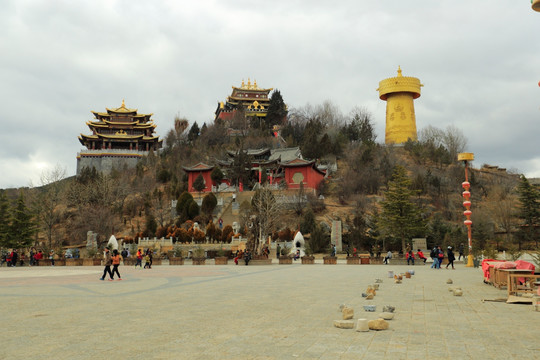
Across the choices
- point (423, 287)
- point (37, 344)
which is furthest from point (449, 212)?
point (37, 344)

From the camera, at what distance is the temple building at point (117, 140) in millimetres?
72562

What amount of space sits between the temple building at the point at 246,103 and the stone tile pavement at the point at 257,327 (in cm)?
6777

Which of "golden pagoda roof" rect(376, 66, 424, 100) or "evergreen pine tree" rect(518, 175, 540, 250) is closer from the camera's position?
"evergreen pine tree" rect(518, 175, 540, 250)

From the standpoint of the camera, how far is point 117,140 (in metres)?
74.1

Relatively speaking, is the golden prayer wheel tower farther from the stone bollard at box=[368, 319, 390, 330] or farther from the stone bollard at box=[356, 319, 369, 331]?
the stone bollard at box=[356, 319, 369, 331]

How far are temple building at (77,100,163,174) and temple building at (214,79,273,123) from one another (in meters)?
13.2

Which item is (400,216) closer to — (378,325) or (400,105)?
(378,325)

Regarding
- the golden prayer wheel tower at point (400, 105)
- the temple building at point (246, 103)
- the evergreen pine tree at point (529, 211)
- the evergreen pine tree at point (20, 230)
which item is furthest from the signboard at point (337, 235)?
the temple building at point (246, 103)

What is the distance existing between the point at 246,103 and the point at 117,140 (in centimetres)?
2360

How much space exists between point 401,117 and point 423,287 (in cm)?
5795

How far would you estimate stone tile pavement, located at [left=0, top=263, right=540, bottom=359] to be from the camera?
4859 millimetres

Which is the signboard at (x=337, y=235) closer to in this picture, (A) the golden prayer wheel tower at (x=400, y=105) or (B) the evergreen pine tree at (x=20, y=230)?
(B) the evergreen pine tree at (x=20, y=230)

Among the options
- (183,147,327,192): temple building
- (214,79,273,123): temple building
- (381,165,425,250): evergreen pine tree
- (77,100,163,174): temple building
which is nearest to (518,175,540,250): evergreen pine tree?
(381,165,425,250): evergreen pine tree

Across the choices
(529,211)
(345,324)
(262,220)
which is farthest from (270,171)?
(345,324)
